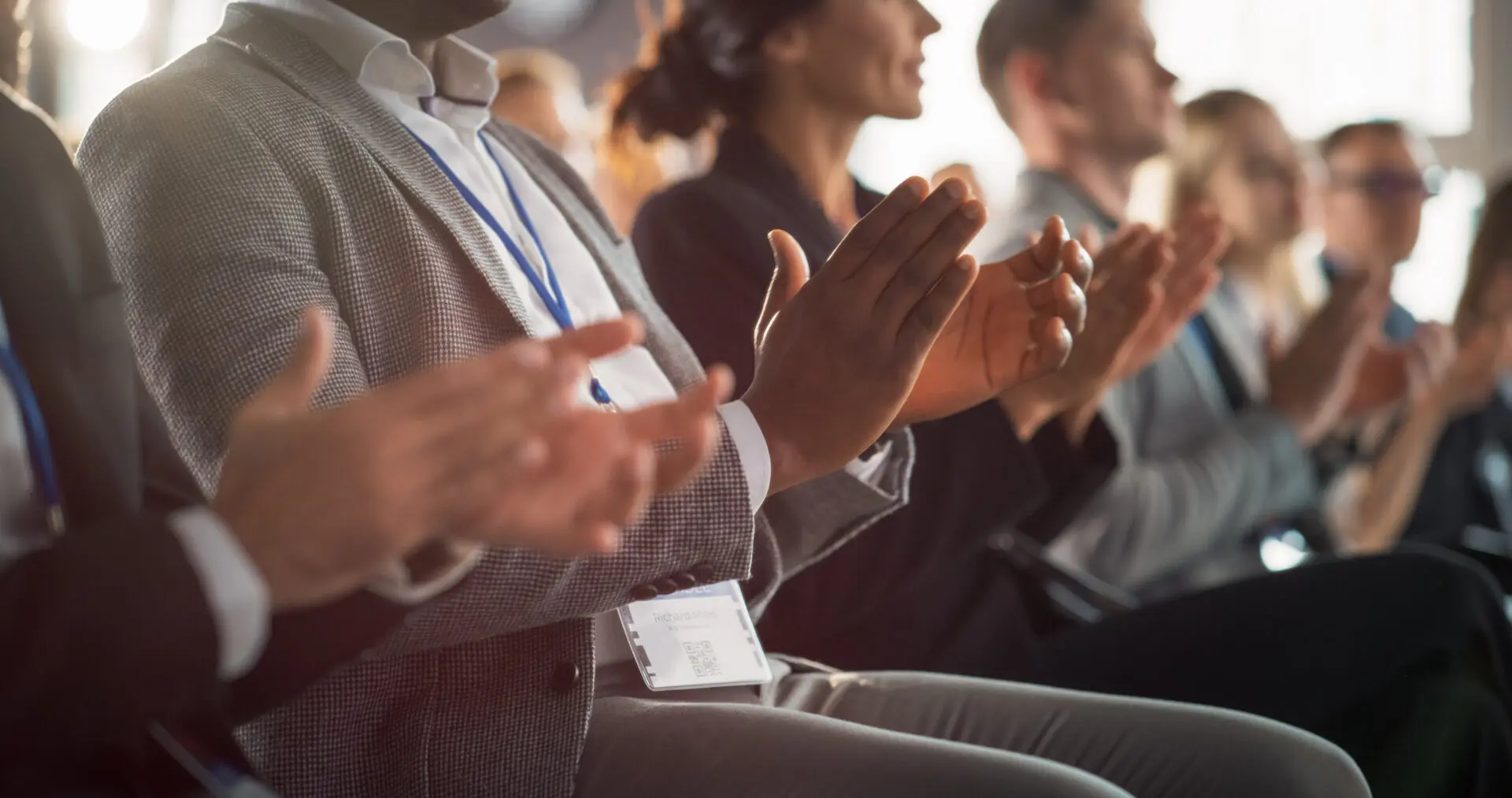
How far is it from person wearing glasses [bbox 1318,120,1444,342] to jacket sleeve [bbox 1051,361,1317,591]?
1.13m

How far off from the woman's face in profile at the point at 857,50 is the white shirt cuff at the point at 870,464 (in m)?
0.62

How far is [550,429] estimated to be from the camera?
636 mm

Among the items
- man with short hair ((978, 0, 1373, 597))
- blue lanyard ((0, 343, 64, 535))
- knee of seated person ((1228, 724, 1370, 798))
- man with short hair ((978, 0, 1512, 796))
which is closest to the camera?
blue lanyard ((0, 343, 64, 535))

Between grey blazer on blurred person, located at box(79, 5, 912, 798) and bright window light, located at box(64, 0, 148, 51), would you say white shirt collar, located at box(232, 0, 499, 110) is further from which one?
bright window light, located at box(64, 0, 148, 51)

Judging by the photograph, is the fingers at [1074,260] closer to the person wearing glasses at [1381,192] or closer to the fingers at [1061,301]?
the fingers at [1061,301]

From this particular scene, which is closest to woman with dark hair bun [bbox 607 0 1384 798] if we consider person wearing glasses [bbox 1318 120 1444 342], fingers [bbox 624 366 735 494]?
fingers [bbox 624 366 735 494]

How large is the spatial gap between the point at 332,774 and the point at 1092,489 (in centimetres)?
105

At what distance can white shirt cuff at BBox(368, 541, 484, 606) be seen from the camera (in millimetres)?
732

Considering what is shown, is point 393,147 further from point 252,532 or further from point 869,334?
point 252,532

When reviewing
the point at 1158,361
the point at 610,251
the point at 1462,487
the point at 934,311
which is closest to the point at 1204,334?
the point at 1158,361

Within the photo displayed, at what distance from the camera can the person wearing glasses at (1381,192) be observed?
331 cm

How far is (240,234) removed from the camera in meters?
0.92

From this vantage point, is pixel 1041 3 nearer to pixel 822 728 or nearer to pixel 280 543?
pixel 822 728

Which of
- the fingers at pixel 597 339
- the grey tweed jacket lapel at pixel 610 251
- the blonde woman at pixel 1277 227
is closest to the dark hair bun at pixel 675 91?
the grey tweed jacket lapel at pixel 610 251
